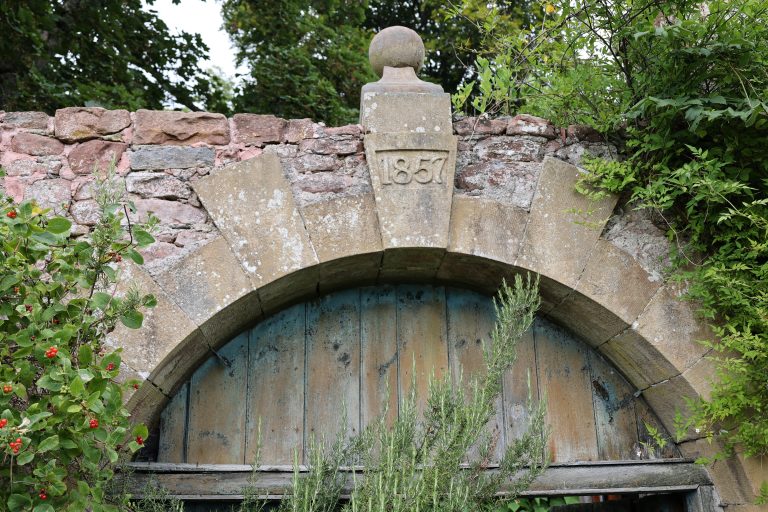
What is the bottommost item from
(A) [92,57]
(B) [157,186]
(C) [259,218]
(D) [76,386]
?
(D) [76,386]

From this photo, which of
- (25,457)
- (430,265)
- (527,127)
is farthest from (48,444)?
(527,127)

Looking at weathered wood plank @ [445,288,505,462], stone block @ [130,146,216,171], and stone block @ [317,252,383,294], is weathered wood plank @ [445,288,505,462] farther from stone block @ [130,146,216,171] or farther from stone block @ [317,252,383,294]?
stone block @ [130,146,216,171]

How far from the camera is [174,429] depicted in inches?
113

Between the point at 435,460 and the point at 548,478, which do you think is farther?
the point at 548,478

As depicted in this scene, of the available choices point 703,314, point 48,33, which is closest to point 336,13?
point 48,33

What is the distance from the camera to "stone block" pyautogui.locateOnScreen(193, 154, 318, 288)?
270cm

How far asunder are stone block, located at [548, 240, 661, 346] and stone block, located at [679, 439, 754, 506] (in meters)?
0.49

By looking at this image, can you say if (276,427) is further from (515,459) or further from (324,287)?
(515,459)

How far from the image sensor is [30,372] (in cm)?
213

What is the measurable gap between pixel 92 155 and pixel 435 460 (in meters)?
1.51

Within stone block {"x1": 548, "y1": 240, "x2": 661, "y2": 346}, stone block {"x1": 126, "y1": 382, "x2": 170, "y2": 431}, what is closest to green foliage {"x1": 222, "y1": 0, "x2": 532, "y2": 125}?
stone block {"x1": 548, "y1": 240, "x2": 661, "y2": 346}

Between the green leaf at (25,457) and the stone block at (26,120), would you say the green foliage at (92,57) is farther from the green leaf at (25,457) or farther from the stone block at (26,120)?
the green leaf at (25,457)

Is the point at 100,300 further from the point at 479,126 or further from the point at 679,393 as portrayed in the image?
the point at 679,393

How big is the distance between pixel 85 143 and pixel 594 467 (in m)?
2.08
